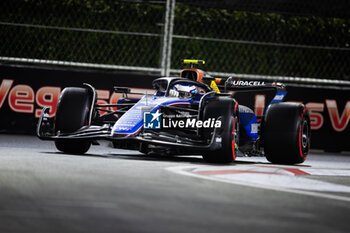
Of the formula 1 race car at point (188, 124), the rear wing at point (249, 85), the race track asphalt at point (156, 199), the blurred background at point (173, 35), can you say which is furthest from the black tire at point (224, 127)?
the blurred background at point (173, 35)

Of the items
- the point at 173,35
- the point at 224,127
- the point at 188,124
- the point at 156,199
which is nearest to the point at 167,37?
the point at 173,35

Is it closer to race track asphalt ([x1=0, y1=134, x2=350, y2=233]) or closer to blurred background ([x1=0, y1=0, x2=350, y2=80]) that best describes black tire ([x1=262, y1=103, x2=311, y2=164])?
race track asphalt ([x1=0, y1=134, x2=350, y2=233])

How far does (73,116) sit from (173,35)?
392 centimetres

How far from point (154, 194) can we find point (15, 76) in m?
7.44

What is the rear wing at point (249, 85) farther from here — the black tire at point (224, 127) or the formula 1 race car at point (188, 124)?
the black tire at point (224, 127)

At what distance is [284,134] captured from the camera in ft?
28.7

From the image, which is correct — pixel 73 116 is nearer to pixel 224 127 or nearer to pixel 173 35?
pixel 224 127

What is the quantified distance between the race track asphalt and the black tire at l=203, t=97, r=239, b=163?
2.45ft

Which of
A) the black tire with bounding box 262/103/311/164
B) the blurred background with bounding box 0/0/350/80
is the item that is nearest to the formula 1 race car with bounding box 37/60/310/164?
the black tire with bounding box 262/103/311/164

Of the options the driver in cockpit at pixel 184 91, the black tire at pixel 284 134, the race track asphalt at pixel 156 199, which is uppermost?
the driver in cockpit at pixel 184 91

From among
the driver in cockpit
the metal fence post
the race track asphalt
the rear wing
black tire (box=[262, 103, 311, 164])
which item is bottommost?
the race track asphalt

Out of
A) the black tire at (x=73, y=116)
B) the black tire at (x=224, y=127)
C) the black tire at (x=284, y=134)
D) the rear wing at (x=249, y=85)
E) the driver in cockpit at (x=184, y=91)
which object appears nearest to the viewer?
the black tire at (x=224, y=127)

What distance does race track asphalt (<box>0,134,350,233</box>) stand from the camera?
381cm

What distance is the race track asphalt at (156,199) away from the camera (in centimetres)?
381
